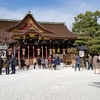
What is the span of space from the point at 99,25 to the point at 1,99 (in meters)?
30.1

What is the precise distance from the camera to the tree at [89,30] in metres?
24.8

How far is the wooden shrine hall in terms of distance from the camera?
90.8 feet

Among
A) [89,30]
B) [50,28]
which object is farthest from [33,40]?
[89,30]

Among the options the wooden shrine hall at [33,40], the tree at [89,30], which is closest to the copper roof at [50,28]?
the wooden shrine hall at [33,40]

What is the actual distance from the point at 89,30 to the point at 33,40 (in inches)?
309

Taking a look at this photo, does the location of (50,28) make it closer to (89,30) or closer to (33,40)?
Answer: (33,40)

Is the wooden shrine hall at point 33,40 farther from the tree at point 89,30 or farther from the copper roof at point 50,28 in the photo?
the tree at point 89,30

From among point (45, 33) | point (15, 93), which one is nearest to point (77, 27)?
point (45, 33)

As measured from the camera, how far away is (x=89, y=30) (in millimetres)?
29219

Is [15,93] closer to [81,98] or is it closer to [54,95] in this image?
[54,95]

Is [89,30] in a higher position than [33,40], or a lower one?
higher

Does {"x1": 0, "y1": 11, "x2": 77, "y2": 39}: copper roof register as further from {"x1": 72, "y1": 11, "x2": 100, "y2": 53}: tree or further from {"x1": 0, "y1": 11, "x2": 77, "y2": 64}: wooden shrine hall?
{"x1": 72, "y1": 11, "x2": 100, "y2": 53}: tree

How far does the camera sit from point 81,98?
6449mm

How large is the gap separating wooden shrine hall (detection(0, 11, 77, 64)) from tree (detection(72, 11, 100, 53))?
1.94 metres
